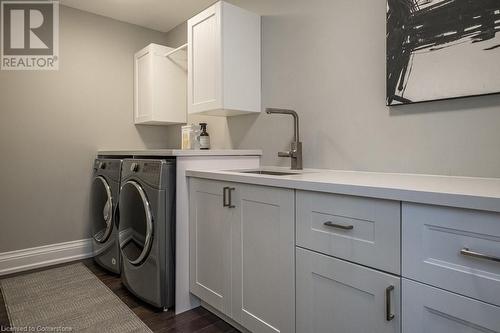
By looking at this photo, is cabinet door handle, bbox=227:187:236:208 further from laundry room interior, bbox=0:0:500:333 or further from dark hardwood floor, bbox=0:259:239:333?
dark hardwood floor, bbox=0:259:239:333

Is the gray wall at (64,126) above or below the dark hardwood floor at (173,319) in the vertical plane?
above

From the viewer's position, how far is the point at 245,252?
4.93 feet

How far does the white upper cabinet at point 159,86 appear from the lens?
295cm

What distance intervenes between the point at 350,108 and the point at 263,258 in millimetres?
970

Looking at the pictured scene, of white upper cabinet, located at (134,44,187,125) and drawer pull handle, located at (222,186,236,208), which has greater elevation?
white upper cabinet, located at (134,44,187,125)

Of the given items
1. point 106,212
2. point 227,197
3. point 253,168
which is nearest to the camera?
point 227,197

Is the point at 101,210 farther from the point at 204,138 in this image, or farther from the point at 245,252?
the point at 245,252

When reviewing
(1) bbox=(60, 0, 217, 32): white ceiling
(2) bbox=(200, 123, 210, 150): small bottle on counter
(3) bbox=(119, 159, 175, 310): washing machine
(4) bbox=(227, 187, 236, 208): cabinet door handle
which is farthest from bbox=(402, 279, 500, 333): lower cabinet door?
(1) bbox=(60, 0, 217, 32): white ceiling

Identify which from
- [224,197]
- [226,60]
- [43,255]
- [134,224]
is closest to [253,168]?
[224,197]

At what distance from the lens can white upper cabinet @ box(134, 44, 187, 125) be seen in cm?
295

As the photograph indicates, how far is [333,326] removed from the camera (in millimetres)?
1135

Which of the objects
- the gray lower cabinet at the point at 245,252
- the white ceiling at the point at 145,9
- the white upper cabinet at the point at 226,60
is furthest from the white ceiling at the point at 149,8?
the gray lower cabinet at the point at 245,252

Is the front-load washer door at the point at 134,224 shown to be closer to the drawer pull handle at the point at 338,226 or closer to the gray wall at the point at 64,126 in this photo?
the gray wall at the point at 64,126

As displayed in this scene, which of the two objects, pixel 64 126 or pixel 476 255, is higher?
pixel 64 126
